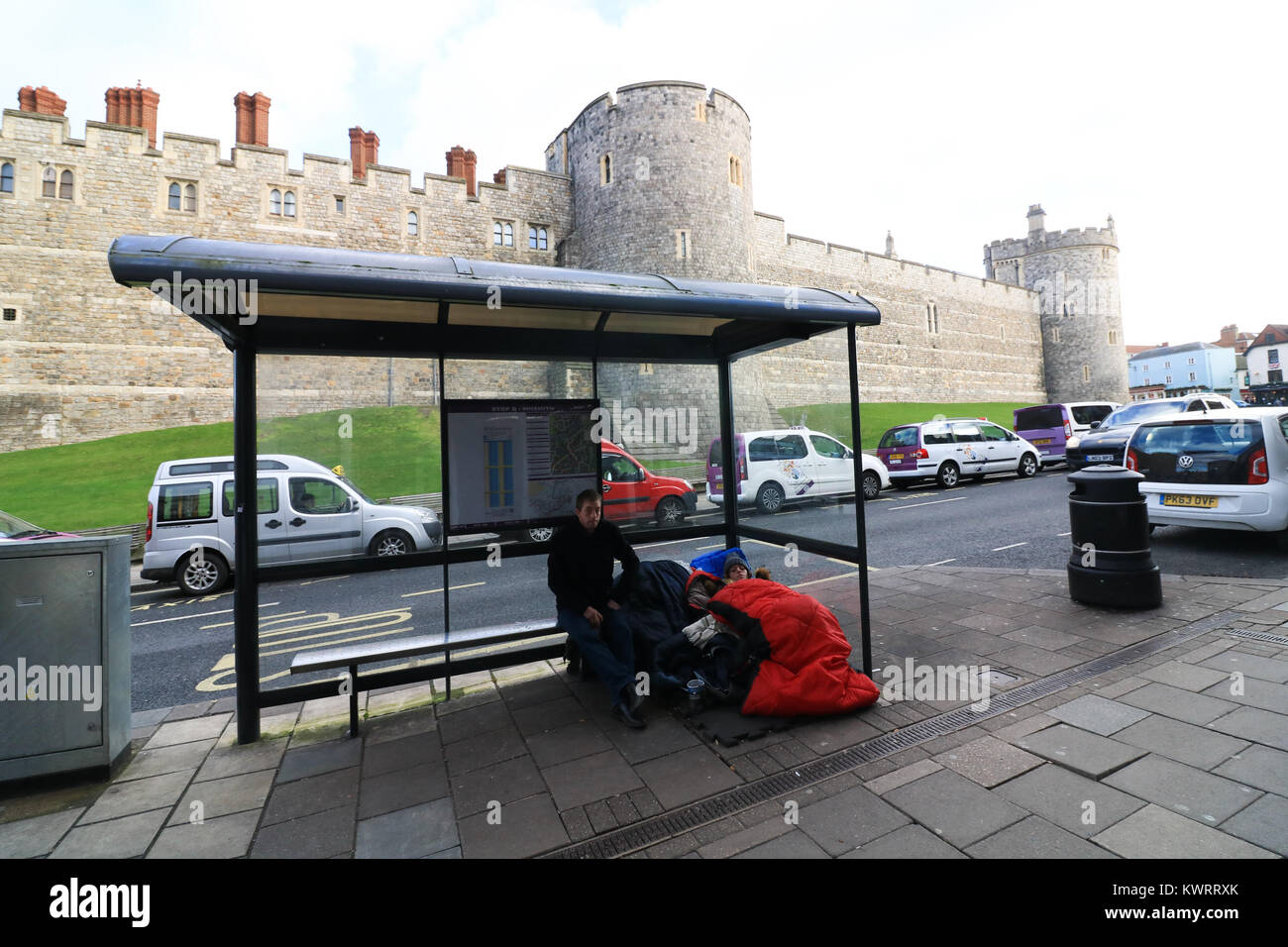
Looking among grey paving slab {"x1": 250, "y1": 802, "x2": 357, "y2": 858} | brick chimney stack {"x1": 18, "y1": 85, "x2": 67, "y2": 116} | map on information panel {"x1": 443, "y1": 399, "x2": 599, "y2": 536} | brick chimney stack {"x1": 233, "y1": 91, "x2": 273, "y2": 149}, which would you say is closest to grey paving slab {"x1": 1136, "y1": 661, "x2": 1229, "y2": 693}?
map on information panel {"x1": 443, "y1": 399, "x2": 599, "y2": 536}

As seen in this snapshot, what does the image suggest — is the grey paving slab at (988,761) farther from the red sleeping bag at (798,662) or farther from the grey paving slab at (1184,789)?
the red sleeping bag at (798,662)

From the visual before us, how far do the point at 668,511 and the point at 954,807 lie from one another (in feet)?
17.1

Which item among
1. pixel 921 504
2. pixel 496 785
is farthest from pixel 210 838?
pixel 921 504

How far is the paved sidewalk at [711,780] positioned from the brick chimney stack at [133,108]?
31.9 metres

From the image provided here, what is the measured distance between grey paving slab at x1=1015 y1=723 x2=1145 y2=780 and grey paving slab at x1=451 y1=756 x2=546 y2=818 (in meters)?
2.72

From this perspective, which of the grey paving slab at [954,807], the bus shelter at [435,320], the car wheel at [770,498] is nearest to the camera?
the grey paving slab at [954,807]

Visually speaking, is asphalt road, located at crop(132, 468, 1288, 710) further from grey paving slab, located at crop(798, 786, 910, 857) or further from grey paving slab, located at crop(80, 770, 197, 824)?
grey paving slab, located at crop(798, 786, 910, 857)

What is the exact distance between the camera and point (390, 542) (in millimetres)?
8984

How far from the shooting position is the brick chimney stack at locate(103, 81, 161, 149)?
25078mm

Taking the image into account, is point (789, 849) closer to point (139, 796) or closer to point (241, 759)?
point (241, 759)

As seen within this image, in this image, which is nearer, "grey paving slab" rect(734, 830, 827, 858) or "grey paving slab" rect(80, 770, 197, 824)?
"grey paving slab" rect(734, 830, 827, 858)

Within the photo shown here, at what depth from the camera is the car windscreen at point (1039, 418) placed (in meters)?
19.5

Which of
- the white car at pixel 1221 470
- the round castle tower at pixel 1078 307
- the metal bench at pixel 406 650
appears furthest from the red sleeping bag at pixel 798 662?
the round castle tower at pixel 1078 307
